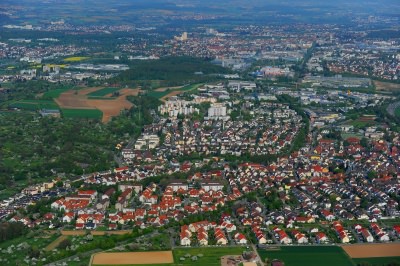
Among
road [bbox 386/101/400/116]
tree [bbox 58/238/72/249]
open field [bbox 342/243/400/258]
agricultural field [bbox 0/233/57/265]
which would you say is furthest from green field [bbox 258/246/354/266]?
road [bbox 386/101/400/116]

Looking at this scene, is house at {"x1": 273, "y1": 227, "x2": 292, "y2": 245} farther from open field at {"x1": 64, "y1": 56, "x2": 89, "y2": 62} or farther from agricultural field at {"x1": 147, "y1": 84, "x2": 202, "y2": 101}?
open field at {"x1": 64, "y1": 56, "x2": 89, "y2": 62}

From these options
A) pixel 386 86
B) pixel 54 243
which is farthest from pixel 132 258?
pixel 386 86

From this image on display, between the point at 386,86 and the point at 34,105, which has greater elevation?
the point at 34,105

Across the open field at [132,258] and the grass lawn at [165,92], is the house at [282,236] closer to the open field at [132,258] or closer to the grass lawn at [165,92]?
the open field at [132,258]

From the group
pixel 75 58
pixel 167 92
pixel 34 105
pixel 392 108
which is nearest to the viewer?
pixel 34 105

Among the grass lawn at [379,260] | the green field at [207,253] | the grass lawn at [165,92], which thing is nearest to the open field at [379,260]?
the grass lawn at [379,260]

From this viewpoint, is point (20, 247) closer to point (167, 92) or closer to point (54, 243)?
point (54, 243)
